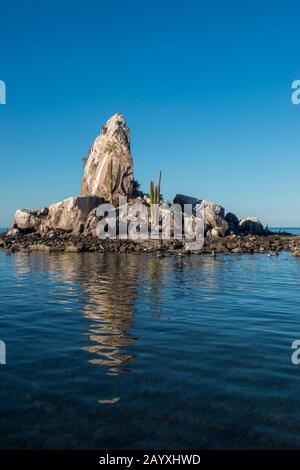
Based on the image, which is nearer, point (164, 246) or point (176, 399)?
point (176, 399)

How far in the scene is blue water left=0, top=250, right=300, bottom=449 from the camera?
19.3ft

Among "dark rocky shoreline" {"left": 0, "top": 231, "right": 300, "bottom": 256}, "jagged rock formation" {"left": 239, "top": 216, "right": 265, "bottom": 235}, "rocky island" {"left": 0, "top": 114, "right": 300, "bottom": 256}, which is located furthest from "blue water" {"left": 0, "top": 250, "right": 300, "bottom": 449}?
"jagged rock formation" {"left": 239, "top": 216, "right": 265, "bottom": 235}

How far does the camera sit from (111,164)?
74.9 metres

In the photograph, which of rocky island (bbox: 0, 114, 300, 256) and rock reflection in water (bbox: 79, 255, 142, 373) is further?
rocky island (bbox: 0, 114, 300, 256)

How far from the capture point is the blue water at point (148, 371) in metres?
5.88

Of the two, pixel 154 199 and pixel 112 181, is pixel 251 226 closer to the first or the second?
pixel 154 199

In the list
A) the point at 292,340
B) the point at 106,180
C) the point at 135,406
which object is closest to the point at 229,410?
the point at 135,406

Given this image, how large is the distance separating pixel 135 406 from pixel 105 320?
6.63m

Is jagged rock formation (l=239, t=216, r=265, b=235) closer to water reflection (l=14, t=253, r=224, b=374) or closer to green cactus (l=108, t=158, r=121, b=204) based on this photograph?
green cactus (l=108, t=158, r=121, b=204)

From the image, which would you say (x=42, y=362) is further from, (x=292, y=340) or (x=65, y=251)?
(x=65, y=251)

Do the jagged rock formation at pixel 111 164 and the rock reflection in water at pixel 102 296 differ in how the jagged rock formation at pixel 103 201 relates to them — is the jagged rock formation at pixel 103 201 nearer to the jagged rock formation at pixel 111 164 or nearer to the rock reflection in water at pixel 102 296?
the jagged rock formation at pixel 111 164

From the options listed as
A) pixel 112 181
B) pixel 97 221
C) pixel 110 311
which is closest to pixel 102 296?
pixel 110 311

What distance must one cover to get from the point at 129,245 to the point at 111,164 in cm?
2983

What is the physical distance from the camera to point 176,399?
23.0 feet
